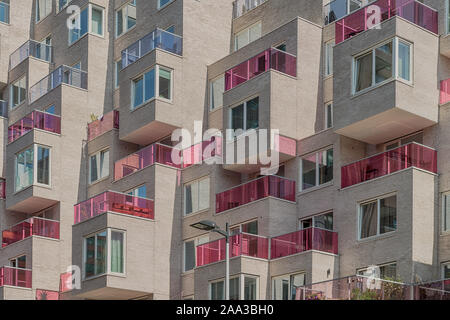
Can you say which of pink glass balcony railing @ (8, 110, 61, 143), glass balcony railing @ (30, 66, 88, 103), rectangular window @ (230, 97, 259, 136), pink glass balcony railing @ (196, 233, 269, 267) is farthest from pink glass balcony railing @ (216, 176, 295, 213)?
glass balcony railing @ (30, 66, 88, 103)

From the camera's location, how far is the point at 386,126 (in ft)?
112

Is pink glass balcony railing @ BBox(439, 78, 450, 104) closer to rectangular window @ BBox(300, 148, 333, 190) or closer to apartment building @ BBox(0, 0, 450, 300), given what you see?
apartment building @ BBox(0, 0, 450, 300)

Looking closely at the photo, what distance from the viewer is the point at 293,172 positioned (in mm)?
37812

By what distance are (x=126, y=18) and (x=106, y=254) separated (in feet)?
48.9

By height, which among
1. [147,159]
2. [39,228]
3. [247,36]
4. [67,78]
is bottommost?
[39,228]

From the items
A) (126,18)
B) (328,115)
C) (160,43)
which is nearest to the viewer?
(328,115)

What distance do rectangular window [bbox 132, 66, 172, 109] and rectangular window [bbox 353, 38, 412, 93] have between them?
36.5 feet

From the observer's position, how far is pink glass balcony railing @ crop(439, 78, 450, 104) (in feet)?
111

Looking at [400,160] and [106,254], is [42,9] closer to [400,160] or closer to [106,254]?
[106,254]

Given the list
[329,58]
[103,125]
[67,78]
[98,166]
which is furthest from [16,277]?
[329,58]

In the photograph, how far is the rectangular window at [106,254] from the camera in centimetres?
3912

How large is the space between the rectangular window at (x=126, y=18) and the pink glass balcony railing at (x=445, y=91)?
63.7 feet

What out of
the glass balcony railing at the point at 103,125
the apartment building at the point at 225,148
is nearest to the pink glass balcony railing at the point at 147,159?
the apartment building at the point at 225,148
